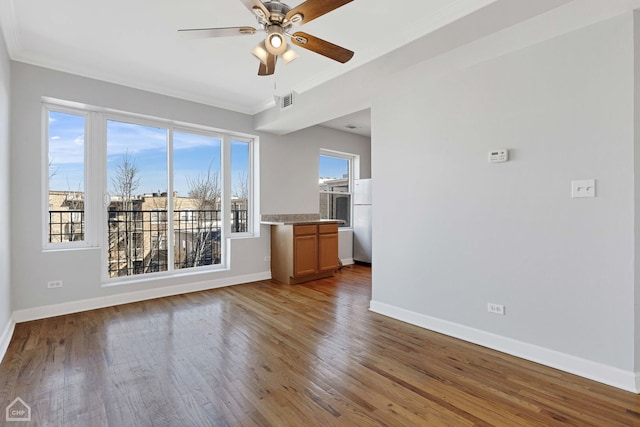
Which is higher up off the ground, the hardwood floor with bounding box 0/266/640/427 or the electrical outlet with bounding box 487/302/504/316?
the electrical outlet with bounding box 487/302/504/316

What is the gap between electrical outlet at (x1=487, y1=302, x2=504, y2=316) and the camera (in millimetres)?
2648

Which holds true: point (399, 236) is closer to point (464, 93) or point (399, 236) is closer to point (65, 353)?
point (464, 93)

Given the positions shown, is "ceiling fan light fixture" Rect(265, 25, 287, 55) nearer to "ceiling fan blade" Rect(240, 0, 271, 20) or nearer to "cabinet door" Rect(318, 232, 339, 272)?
"ceiling fan blade" Rect(240, 0, 271, 20)

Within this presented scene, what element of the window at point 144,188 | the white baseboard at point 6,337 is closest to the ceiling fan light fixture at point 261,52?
the window at point 144,188

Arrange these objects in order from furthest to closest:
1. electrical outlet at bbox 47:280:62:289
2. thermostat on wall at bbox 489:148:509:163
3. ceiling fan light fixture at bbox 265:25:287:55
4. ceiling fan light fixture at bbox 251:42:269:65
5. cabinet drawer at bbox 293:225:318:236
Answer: cabinet drawer at bbox 293:225:318:236 < electrical outlet at bbox 47:280:62:289 < thermostat on wall at bbox 489:148:509:163 < ceiling fan light fixture at bbox 251:42:269:65 < ceiling fan light fixture at bbox 265:25:287:55

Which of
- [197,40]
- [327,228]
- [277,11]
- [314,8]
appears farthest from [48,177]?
[327,228]

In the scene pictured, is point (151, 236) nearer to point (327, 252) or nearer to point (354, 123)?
point (327, 252)

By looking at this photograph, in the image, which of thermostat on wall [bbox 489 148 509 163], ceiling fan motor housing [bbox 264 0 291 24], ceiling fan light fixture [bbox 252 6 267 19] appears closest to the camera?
ceiling fan light fixture [bbox 252 6 267 19]

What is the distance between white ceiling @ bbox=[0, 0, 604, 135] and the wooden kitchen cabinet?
6.64ft

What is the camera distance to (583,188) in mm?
2219

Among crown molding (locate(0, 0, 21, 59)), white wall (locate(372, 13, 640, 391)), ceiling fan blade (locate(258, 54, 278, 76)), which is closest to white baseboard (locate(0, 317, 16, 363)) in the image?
crown molding (locate(0, 0, 21, 59))

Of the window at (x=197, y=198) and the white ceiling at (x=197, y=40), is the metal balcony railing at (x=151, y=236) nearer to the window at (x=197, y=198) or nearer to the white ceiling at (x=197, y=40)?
the window at (x=197, y=198)

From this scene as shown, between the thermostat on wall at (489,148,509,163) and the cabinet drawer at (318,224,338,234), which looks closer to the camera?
the thermostat on wall at (489,148,509,163)

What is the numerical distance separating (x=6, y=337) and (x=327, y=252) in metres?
3.93
